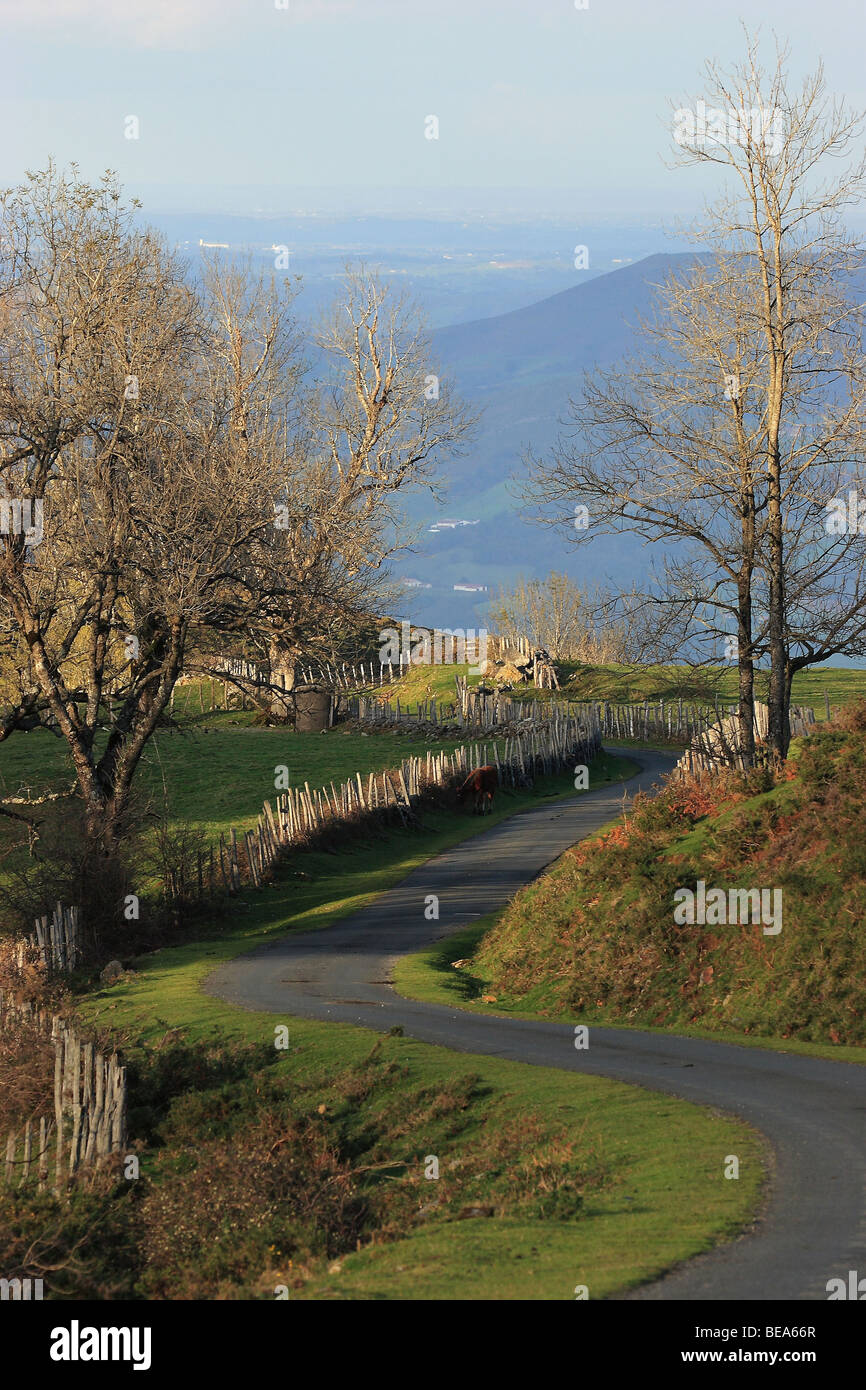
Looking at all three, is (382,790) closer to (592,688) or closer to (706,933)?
(706,933)

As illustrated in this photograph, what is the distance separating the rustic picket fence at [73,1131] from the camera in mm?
17312

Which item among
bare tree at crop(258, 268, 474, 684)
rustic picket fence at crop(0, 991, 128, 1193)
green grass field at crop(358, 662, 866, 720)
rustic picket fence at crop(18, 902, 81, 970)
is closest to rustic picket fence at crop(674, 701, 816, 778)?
rustic picket fence at crop(18, 902, 81, 970)

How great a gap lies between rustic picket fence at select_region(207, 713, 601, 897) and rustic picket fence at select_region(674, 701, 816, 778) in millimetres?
7237

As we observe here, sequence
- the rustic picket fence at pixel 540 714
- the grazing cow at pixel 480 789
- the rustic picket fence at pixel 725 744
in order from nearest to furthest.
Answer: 1. the rustic picket fence at pixel 725 744
2. the grazing cow at pixel 480 789
3. the rustic picket fence at pixel 540 714

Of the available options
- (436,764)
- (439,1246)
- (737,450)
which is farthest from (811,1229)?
(436,764)

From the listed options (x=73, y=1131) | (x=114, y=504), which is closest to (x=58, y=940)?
(x=114, y=504)

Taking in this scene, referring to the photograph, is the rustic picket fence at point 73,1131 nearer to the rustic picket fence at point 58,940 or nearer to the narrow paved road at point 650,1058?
the narrow paved road at point 650,1058

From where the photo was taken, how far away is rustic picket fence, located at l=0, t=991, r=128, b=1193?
17.3m

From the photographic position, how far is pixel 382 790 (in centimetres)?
4312

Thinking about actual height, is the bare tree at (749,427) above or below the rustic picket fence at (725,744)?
above

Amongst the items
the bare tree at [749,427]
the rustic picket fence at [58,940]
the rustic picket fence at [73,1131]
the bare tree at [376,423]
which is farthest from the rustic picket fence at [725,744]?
the bare tree at [376,423]

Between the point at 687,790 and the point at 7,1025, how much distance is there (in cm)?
1427

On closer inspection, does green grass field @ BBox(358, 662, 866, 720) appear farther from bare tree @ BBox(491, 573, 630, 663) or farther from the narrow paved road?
bare tree @ BBox(491, 573, 630, 663)

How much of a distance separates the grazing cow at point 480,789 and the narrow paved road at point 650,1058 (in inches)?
236
